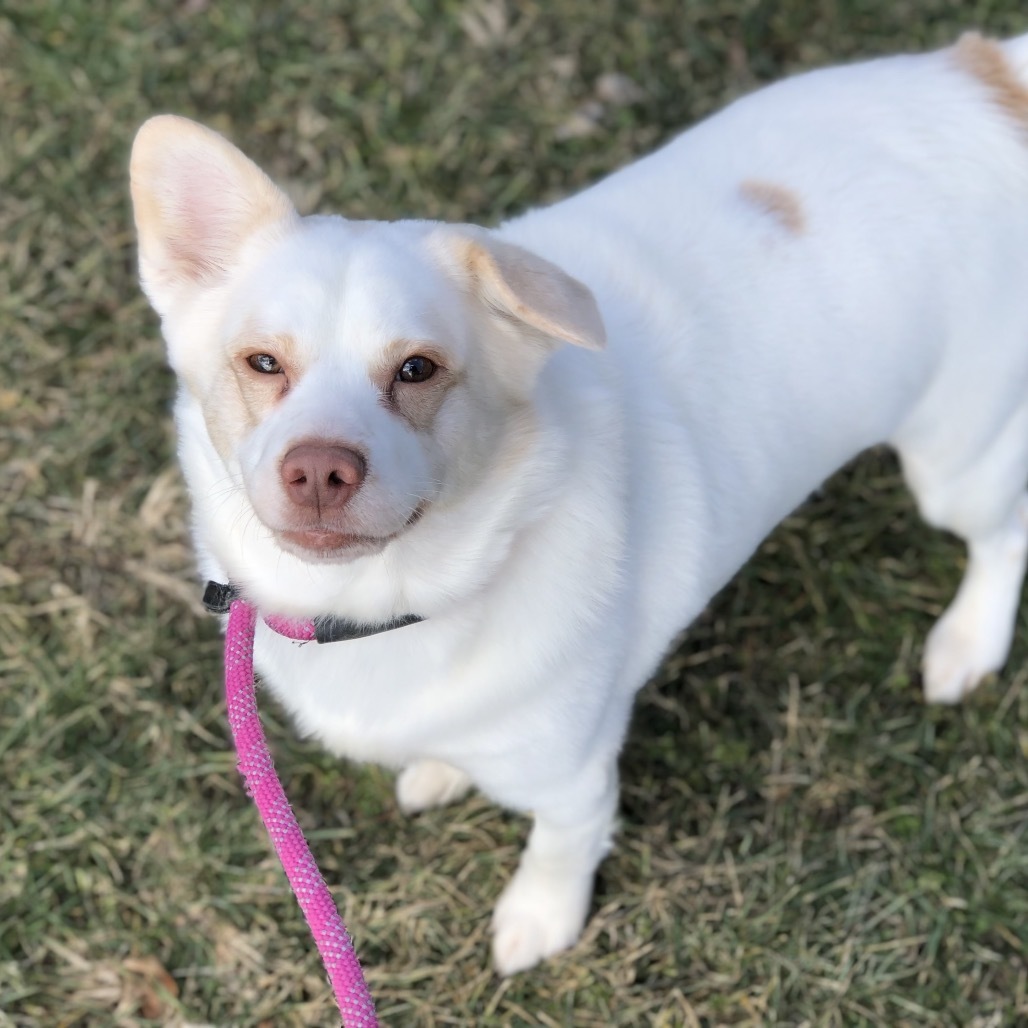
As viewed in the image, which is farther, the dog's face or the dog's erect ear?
the dog's erect ear

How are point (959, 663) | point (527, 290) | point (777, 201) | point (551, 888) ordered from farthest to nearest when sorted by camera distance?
1. point (959, 663)
2. point (551, 888)
3. point (777, 201)
4. point (527, 290)

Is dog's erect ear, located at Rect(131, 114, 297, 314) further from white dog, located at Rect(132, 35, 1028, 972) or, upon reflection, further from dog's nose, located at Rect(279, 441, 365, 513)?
dog's nose, located at Rect(279, 441, 365, 513)

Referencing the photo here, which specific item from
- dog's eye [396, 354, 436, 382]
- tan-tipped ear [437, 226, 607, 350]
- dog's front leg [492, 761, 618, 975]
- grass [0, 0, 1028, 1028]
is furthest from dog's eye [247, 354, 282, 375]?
grass [0, 0, 1028, 1028]

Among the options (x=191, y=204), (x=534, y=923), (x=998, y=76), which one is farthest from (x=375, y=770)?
(x=998, y=76)

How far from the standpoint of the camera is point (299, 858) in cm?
226

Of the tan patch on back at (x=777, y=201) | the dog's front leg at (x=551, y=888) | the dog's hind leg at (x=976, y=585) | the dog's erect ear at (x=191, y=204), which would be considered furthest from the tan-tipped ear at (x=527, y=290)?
the dog's hind leg at (x=976, y=585)

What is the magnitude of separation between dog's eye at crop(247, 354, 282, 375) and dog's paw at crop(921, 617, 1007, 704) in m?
2.48

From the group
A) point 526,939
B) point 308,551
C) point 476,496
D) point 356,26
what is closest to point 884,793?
point 526,939

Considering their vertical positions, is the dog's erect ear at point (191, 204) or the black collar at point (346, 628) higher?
the dog's erect ear at point (191, 204)

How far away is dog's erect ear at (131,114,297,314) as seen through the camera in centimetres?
213

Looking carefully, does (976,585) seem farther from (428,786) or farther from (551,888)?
(428,786)

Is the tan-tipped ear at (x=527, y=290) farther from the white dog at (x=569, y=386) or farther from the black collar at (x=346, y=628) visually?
the black collar at (x=346, y=628)

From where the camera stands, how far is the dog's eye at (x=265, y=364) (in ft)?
6.66

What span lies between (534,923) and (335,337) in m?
1.87
